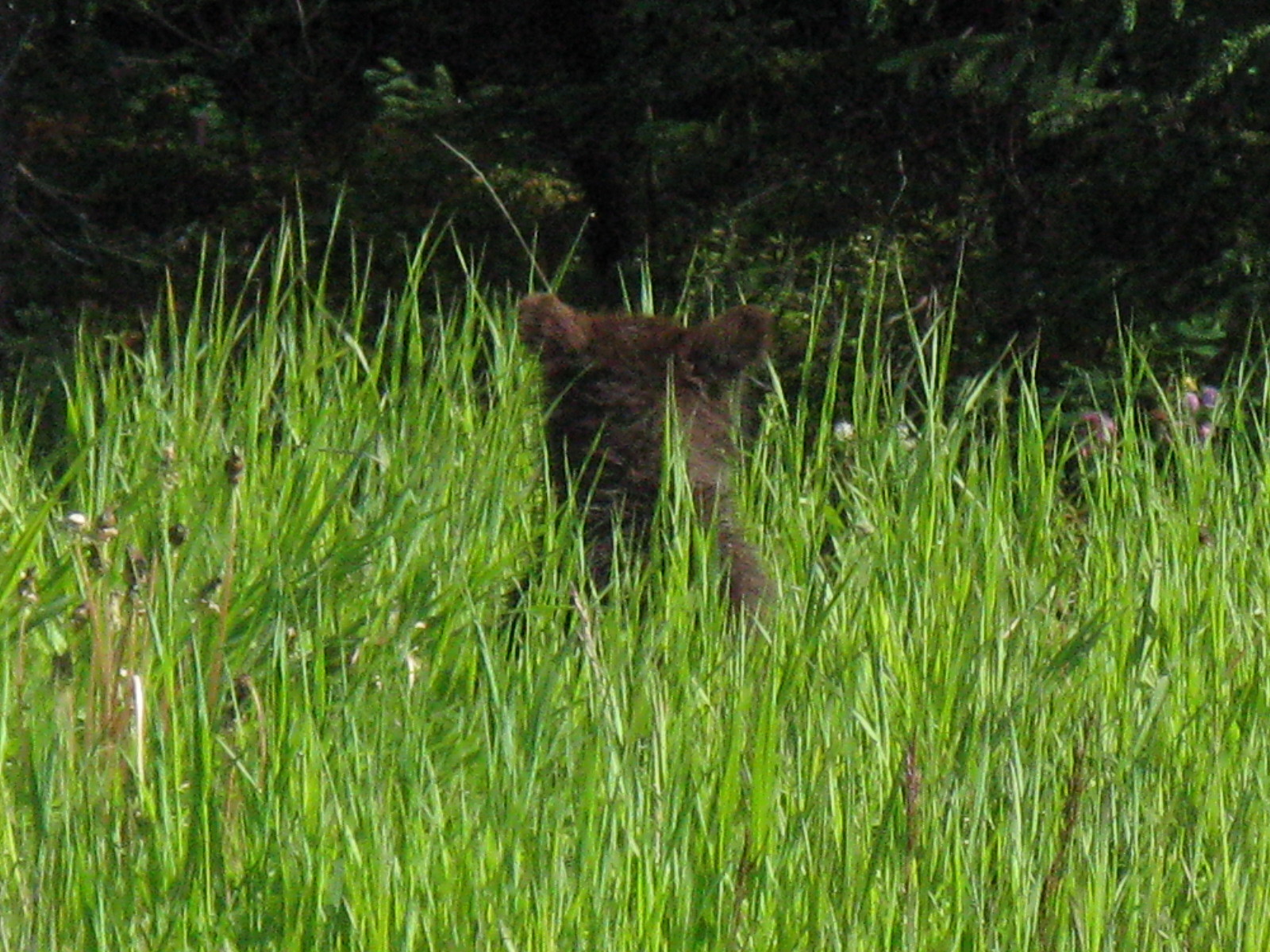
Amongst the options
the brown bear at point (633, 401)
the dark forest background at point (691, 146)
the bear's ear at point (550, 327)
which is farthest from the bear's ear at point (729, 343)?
the dark forest background at point (691, 146)

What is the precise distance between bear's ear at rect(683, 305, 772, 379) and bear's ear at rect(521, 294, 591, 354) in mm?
210

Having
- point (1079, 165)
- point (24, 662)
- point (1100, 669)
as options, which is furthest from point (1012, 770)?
point (1079, 165)

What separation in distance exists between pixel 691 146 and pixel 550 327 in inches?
172

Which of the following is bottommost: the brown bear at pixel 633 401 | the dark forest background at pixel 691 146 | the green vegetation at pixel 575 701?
the green vegetation at pixel 575 701

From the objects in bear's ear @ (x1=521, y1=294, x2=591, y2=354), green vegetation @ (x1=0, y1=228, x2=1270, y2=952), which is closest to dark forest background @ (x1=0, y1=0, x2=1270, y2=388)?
bear's ear @ (x1=521, y1=294, x2=591, y2=354)

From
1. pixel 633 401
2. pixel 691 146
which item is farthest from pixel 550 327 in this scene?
pixel 691 146

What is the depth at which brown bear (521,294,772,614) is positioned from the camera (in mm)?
3471

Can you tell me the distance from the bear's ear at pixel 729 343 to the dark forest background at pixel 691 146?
223cm

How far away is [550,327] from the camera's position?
3531 millimetres

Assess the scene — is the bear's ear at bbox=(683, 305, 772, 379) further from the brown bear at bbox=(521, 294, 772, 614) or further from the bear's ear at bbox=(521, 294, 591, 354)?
the bear's ear at bbox=(521, 294, 591, 354)

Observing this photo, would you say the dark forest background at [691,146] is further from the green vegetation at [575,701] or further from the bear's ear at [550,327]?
the green vegetation at [575,701]

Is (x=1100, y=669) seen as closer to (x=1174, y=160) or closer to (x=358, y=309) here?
(x=358, y=309)

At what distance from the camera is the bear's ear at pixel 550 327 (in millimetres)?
3527

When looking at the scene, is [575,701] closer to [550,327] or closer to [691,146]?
[550,327]
